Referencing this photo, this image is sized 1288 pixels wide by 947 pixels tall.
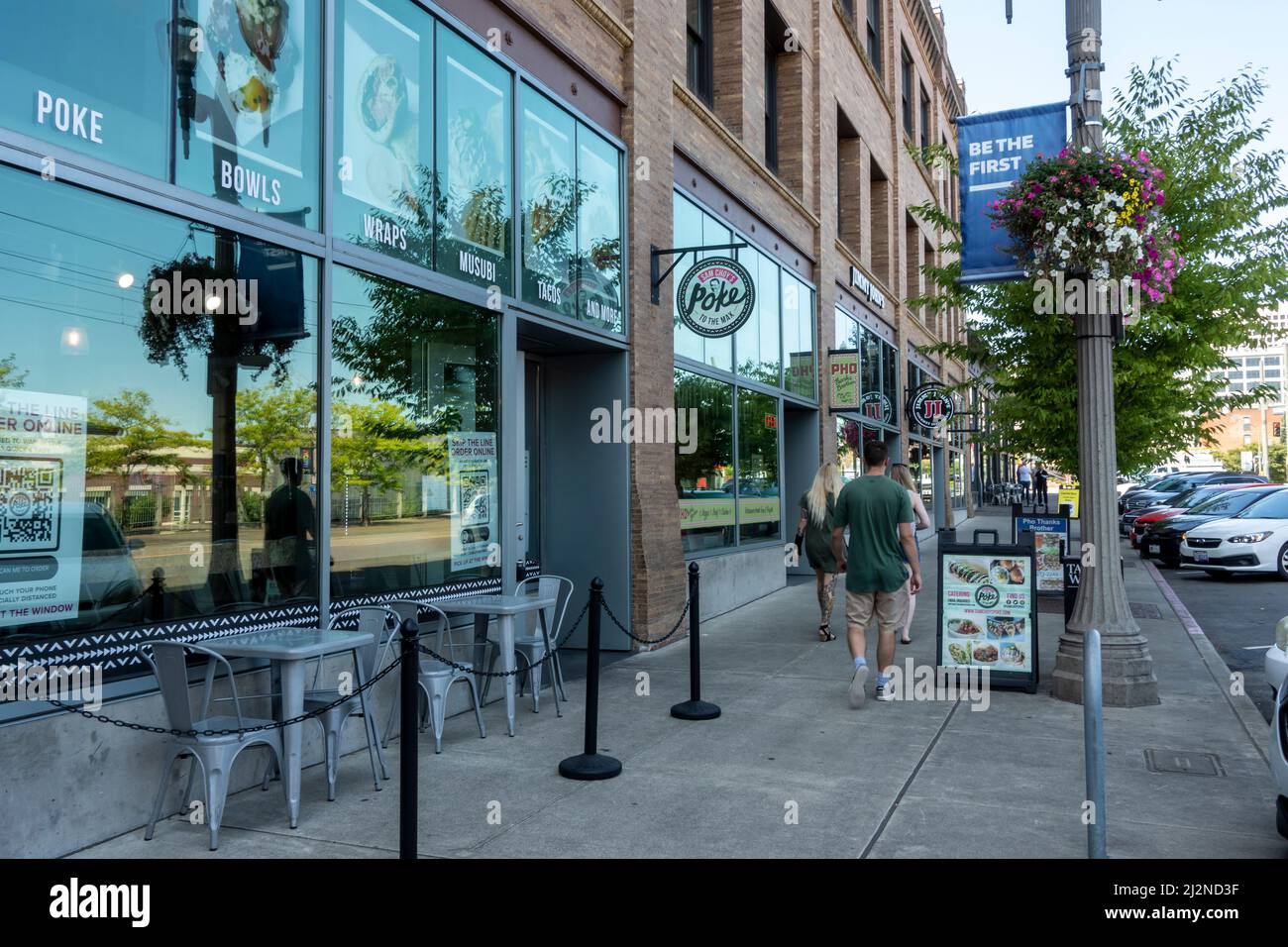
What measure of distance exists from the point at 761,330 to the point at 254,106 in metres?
9.87

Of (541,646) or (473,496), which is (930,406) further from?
(541,646)

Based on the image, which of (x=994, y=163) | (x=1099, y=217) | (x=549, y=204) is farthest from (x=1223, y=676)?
(x=549, y=204)

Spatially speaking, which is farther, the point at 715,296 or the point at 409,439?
the point at 715,296

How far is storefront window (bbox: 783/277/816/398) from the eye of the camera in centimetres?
1623

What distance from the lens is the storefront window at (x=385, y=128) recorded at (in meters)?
6.91

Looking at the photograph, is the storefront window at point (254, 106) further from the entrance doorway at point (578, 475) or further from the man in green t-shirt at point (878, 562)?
the man in green t-shirt at point (878, 562)

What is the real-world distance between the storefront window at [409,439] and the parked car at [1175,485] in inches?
874

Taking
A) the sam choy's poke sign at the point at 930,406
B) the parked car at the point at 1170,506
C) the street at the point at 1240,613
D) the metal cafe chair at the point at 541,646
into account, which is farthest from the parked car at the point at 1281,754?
the sam choy's poke sign at the point at 930,406

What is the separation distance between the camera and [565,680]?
9.08 m

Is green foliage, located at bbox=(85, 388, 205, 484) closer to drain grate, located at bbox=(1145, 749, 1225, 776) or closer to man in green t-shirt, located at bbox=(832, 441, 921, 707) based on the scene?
man in green t-shirt, located at bbox=(832, 441, 921, 707)

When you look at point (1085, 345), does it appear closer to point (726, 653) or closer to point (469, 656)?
point (726, 653)

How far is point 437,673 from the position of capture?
666 cm
